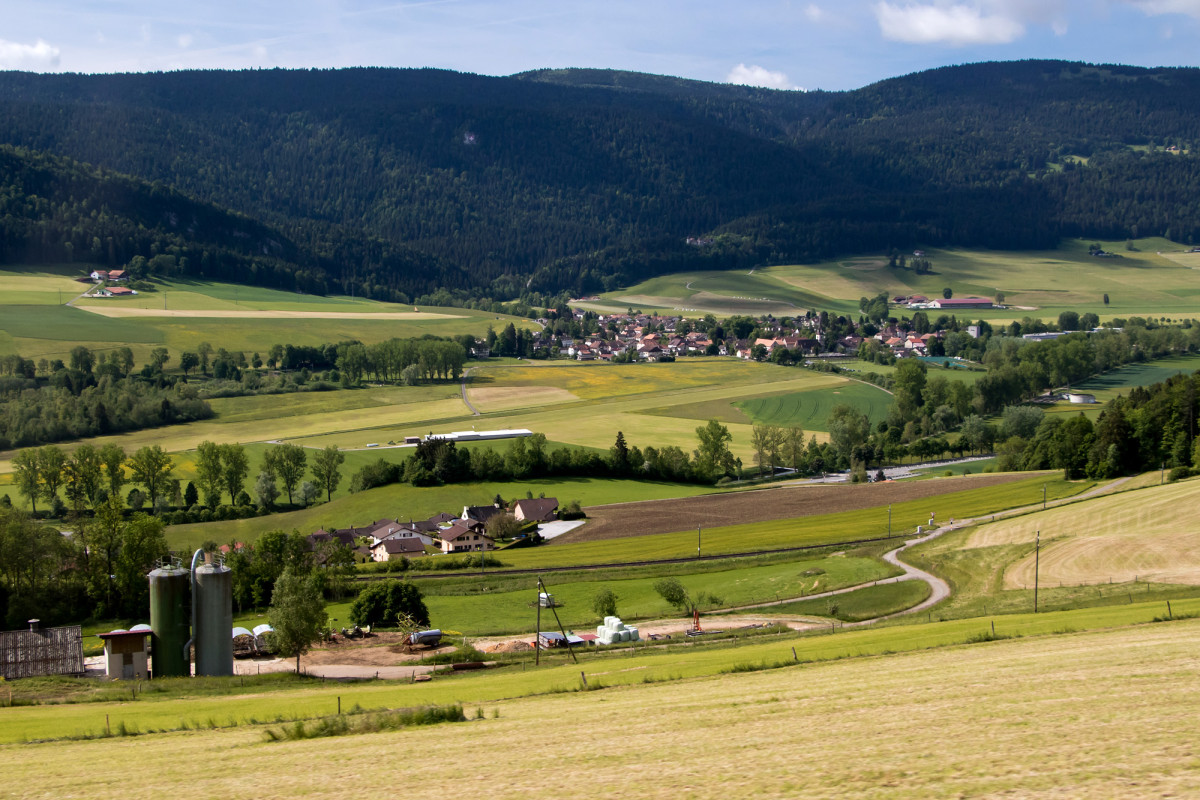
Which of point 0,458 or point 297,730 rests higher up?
point 297,730

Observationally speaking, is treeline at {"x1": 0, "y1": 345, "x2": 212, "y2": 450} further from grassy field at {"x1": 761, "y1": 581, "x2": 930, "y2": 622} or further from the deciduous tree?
grassy field at {"x1": 761, "y1": 581, "x2": 930, "y2": 622}

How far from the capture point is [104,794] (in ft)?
42.7

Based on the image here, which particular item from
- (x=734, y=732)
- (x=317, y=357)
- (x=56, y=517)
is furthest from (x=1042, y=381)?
(x=734, y=732)

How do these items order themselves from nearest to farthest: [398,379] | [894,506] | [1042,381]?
[894,506] → [1042,381] → [398,379]

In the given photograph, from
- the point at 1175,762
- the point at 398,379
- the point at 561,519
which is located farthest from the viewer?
the point at 398,379

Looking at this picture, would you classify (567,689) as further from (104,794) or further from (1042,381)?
(1042,381)

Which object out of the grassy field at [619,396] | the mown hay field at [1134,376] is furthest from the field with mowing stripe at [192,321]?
the mown hay field at [1134,376]

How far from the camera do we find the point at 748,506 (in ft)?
207

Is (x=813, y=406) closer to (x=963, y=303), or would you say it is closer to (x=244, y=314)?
(x=244, y=314)

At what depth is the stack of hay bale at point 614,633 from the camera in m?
33.9

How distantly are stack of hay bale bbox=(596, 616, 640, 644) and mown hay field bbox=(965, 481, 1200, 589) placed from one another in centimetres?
1462

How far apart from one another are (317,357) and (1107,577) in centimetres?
9973

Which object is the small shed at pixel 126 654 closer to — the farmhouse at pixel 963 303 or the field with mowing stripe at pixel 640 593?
the field with mowing stripe at pixel 640 593

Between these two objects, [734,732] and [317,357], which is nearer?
[734,732]
